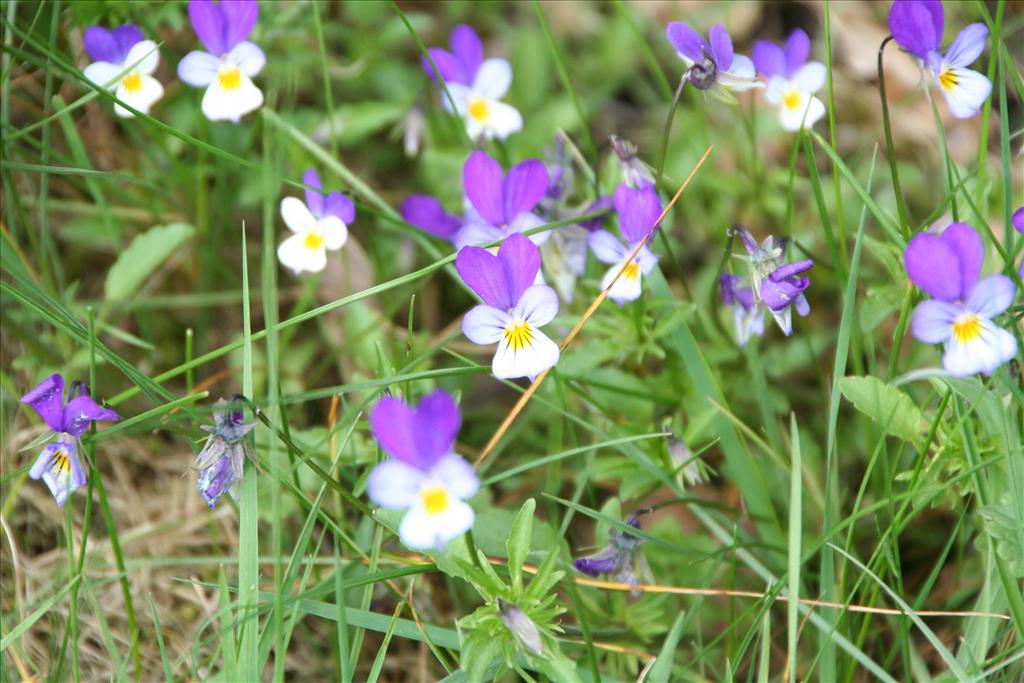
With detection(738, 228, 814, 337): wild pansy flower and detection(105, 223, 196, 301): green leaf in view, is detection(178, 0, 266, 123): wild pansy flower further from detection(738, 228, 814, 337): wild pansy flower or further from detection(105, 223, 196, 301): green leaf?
detection(738, 228, 814, 337): wild pansy flower

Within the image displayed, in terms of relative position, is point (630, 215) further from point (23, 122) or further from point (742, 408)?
point (23, 122)

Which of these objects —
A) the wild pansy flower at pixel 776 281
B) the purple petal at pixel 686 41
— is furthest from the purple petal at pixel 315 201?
the wild pansy flower at pixel 776 281

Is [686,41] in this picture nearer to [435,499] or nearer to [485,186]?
[485,186]

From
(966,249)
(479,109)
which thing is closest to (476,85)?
(479,109)

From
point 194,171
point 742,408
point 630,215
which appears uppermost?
point 630,215

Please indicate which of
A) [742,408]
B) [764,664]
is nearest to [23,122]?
[742,408]

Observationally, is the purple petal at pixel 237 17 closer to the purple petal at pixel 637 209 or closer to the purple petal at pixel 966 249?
the purple petal at pixel 637 209
